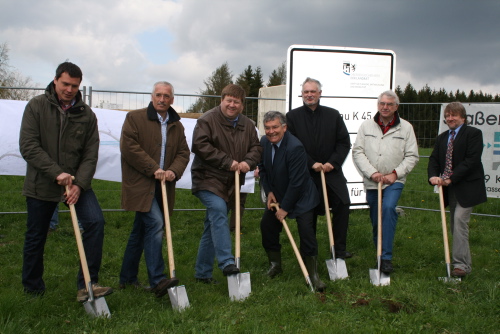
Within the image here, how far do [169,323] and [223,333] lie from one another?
47 cm

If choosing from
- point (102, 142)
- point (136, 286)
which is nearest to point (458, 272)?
point (136, 286)

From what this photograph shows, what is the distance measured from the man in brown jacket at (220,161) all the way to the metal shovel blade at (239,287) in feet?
0.67

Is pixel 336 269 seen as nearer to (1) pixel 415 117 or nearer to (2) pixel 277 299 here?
(2) pixel 277 299

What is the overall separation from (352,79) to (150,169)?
441cm

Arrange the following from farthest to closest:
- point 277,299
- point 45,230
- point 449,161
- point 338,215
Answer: point 338,215, point 449,161, point 277,299, point 45,230

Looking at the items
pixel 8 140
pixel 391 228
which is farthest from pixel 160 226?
pixel 8 140

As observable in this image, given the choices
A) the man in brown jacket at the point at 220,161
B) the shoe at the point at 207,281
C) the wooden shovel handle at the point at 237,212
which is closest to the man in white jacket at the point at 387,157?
the man in brown jacket at the point at 220,161

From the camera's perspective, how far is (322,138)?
5.72 metres

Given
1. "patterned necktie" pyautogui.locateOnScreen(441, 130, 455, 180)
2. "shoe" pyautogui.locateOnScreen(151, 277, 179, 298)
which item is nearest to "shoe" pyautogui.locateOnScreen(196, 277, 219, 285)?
"shoe" pyautogui.locateOnScreen(151, 277, 179, 298)

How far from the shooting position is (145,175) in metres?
4.81

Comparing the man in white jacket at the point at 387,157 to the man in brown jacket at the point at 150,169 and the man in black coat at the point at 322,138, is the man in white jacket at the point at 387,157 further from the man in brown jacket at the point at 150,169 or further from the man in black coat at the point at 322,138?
the man in brown jacket at the point at 150,169

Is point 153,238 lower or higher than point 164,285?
higher

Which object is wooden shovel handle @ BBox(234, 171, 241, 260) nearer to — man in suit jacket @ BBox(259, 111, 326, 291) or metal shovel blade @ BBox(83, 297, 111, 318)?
man in suit jacket @ BBox(259, 111, 326, 291)

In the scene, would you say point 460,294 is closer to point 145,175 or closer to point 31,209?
point 145,175
